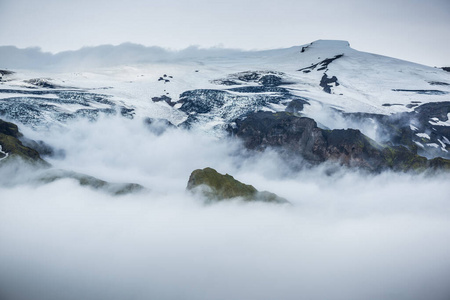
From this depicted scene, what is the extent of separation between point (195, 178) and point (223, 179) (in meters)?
10.8

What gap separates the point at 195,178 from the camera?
19838 cm

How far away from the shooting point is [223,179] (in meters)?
198
